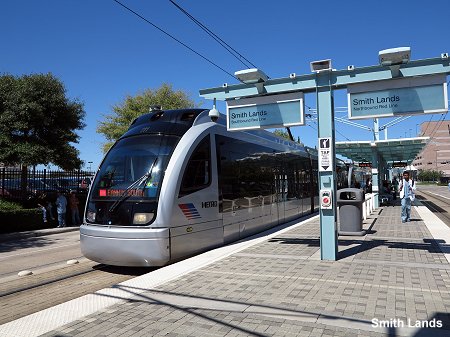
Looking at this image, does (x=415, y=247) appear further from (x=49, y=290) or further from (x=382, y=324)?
(x=49, y=290)

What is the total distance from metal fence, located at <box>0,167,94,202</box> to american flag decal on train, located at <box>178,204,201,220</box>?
1108cm

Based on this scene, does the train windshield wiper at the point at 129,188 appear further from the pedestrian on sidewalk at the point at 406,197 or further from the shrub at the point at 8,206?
the shrub at the point at 8,206

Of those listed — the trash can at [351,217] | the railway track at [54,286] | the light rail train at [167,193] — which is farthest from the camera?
the trash can at [351,217]

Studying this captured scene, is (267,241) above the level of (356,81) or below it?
below

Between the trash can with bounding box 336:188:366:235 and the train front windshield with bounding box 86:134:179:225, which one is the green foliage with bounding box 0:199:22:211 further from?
the trash can with bounding box 336:188:366:235

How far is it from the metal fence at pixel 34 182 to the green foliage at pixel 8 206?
1.40 metres

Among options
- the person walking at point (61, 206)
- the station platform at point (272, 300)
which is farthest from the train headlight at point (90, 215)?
the person walking at point (61, 206)

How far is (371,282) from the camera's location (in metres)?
5.89

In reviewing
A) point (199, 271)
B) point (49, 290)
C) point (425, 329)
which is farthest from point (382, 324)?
point (49, 290)

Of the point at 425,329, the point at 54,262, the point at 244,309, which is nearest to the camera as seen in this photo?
the point at 425,329

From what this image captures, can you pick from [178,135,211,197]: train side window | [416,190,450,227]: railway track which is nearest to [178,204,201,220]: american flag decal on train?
[178,135,211,197]: train side window

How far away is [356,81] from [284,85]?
1.48 meters

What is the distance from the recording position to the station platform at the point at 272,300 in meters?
4.22

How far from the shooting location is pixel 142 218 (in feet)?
24.4
